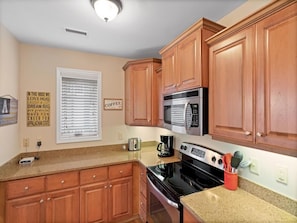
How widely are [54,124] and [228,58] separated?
2394 mm

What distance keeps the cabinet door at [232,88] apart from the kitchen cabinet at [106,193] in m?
1.45

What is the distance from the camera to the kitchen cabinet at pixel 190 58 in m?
1.41

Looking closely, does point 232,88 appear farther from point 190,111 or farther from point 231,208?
point 231,208

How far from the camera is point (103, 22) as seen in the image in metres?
1.74

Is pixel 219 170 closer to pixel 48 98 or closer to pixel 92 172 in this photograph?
pixel 92 172

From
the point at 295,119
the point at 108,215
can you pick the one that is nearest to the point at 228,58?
the point at 295,119

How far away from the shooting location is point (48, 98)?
2.36 m

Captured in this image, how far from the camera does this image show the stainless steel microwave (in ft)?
4.58

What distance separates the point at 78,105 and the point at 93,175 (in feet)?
3.69

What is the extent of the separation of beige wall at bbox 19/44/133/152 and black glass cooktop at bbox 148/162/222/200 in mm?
1152

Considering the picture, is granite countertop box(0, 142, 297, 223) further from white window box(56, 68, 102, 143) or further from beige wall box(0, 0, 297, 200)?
white window box(56, 68, 102, 143)

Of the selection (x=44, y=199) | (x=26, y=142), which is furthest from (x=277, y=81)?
(x=26, y=142)

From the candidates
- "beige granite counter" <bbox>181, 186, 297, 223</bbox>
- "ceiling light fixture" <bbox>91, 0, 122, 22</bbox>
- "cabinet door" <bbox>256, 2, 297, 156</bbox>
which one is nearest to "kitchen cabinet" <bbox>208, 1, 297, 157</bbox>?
"cabinet door" <bbox>256, 2, 297, 156</bbox>

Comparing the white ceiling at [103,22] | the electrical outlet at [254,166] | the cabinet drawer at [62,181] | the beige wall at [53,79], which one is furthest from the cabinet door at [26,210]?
the electrical outlet at [254,166]
